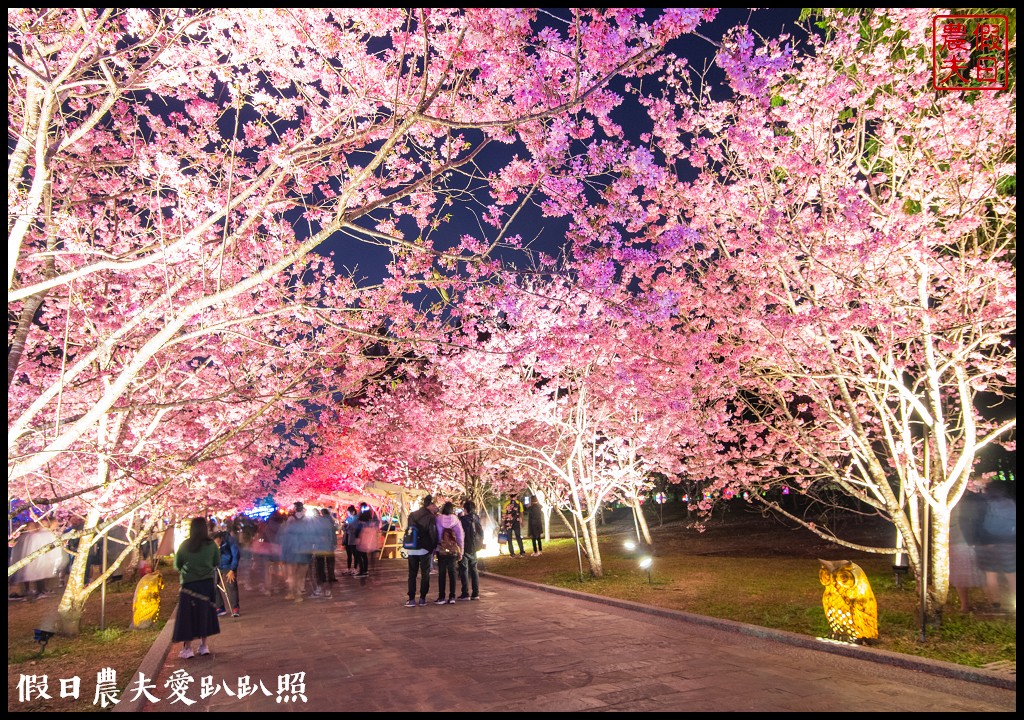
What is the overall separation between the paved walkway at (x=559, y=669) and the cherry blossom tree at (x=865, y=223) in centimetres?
197

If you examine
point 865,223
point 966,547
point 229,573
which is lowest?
point 229,573

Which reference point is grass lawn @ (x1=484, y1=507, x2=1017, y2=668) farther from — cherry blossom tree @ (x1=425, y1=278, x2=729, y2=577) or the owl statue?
cherry blossom tree @ (x1=425, y1=278, x2=729, y2=577)

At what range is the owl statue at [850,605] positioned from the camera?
24.0ft

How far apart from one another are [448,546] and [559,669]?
19.1 ft

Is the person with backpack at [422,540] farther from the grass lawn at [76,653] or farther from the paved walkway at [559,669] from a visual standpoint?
the grass lawn at [76,653]

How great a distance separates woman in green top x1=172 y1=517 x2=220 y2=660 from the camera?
27.2 feet

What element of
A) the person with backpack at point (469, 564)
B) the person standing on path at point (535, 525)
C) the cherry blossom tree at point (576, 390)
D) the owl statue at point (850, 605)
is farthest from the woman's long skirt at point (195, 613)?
the person standing on path at point (535, 525)

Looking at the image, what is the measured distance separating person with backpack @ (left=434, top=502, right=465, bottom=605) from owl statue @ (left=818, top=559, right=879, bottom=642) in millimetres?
6809

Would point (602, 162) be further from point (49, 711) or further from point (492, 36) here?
point (49, 711)

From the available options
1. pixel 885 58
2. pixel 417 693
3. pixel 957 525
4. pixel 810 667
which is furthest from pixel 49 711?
pixel 885 58

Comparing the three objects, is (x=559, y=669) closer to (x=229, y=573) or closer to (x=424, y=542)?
(x=424, y=542)

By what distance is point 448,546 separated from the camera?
12.5 metres

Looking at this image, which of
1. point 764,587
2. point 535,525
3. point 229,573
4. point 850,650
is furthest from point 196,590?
A: point 535,525

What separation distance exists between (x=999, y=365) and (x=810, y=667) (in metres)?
5.81
